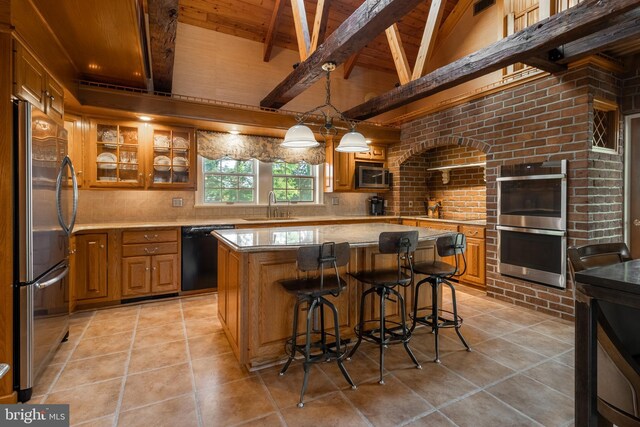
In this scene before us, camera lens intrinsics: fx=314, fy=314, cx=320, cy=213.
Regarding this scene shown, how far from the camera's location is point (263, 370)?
2.26m

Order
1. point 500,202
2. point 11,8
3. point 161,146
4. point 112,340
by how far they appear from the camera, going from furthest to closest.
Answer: point 161,146
point 500,202
point 112,340
point 11,8

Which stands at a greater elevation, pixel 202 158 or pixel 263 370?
pixel 202 158

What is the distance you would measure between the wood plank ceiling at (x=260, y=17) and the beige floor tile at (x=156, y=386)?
4.40 meters

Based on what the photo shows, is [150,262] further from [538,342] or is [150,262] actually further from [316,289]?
[538,342]

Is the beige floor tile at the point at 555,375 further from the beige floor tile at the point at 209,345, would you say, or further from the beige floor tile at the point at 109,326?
the beige floor tile at the point at 109,326

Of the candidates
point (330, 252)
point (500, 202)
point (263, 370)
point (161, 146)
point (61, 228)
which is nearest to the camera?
point (330, 252)

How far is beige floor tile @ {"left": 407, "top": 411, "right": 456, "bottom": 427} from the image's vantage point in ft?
5.56

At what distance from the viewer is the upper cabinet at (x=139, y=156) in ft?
12.4

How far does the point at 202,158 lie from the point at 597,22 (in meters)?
4.45

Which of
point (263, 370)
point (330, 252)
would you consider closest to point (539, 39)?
point (330, 252)

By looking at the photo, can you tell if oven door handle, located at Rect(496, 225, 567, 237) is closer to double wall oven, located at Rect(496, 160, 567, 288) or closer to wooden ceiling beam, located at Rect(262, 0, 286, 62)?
double wall oven, located at Rect(496, 160, 567, 288)

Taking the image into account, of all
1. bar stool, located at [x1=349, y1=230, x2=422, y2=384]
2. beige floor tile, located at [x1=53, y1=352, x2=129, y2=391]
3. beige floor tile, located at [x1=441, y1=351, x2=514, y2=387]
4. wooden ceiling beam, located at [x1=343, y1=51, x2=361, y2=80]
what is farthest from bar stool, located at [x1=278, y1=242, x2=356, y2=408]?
wooden ceiling beam, located at [x1=343, y1=51, x2=361, y2=80]

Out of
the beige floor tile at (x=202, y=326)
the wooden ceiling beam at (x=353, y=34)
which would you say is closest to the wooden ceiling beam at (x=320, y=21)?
the wooden ceiling beam at (x=353, y=34)

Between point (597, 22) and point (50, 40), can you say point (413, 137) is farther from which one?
point (50, 40)
